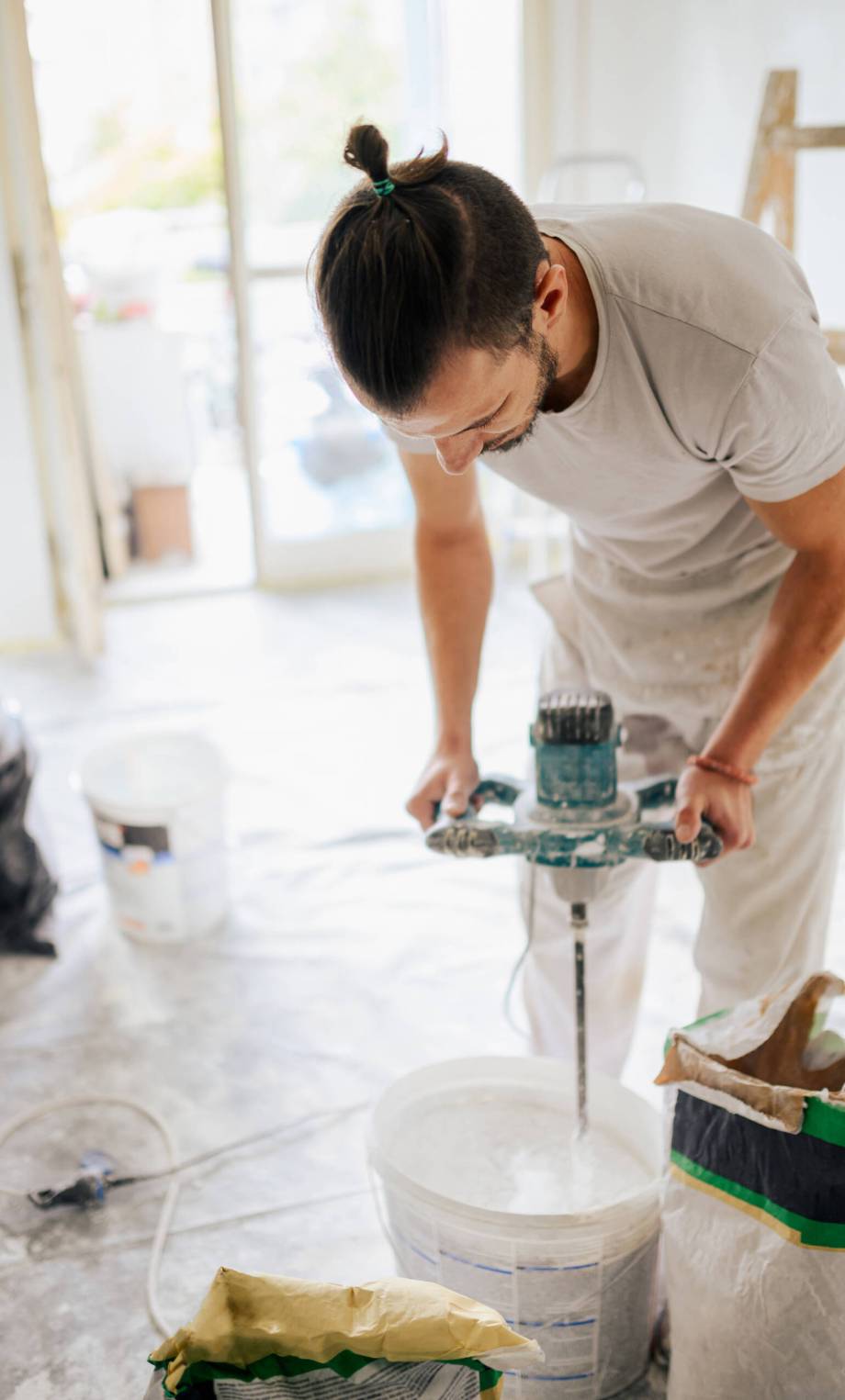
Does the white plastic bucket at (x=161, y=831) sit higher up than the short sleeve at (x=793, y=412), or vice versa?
the short sleeve at (x=793, y=412)

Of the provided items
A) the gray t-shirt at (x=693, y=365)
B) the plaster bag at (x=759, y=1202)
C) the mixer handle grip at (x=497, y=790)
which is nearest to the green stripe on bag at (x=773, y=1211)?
the plaster bag at (x=759, y=1202)

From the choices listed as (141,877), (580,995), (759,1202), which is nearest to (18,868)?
(141,877)

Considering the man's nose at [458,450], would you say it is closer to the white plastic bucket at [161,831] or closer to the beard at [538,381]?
the beard at [538,381]

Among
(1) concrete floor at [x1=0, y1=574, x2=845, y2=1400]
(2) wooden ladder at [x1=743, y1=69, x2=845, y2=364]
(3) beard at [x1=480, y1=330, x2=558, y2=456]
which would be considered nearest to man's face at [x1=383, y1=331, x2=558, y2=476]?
(3) beard at [x1=480, y1=330, x2=558, y2=456]

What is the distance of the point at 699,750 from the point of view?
54.3 inches

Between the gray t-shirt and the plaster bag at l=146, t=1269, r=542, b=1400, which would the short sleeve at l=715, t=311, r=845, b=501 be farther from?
the plaster bag at l=146, t=1269, r=542, b=1400

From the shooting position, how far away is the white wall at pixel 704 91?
238 centimetres

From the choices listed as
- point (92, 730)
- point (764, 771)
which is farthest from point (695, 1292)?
point (92, 730)

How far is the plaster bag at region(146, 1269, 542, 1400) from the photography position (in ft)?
3.12

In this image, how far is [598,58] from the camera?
3.45 metres

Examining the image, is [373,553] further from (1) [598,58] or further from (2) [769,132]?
(2) [769,132]

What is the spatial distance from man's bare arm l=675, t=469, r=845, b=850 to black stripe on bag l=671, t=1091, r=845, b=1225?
244mm

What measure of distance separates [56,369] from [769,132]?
5.87 ft

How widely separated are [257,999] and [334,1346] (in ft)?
3.36
